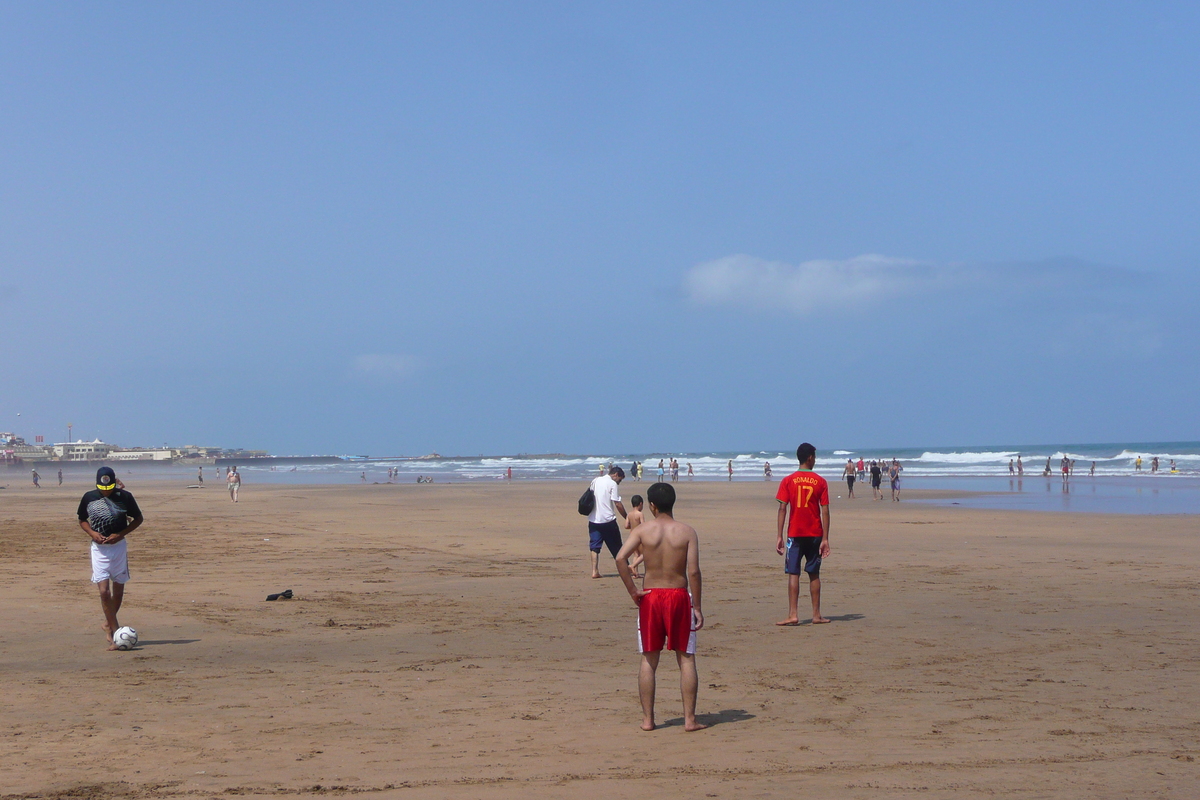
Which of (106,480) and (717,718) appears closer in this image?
(717,718)

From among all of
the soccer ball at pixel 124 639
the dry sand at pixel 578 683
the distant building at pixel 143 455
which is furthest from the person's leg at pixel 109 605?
the distant building at pixel 143 455

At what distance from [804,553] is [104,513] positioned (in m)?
6.85

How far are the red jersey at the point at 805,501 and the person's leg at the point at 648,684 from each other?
4287 millimetres

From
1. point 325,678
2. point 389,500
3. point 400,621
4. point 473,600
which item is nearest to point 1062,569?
point 473,600

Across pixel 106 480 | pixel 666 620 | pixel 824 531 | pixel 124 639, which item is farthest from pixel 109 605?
pixel 824 531

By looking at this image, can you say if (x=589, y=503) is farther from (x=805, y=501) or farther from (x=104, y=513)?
(x=104, y=513)

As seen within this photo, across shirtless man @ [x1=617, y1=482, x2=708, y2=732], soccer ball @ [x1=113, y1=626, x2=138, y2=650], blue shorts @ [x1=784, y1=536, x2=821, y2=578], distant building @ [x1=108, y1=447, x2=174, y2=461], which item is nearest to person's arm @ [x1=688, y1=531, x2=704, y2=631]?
shirtless man @ [x1=617, y1=482, x2=708, y2=732]

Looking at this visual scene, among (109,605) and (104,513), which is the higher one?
(104,513)

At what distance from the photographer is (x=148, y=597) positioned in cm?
1273

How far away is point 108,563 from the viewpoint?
31.2 ft

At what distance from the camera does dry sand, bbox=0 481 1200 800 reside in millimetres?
5598

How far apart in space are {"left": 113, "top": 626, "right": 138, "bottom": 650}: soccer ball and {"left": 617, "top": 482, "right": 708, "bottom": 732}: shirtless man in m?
5.40

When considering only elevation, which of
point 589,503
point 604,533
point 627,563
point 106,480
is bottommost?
point 604,533

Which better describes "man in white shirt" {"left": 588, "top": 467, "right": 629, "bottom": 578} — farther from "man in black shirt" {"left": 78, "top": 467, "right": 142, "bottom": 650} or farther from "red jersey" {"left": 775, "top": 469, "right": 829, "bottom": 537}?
"man in black shirt" {"left": 78, "top": 467, "right": 142, "bottom": 650}
